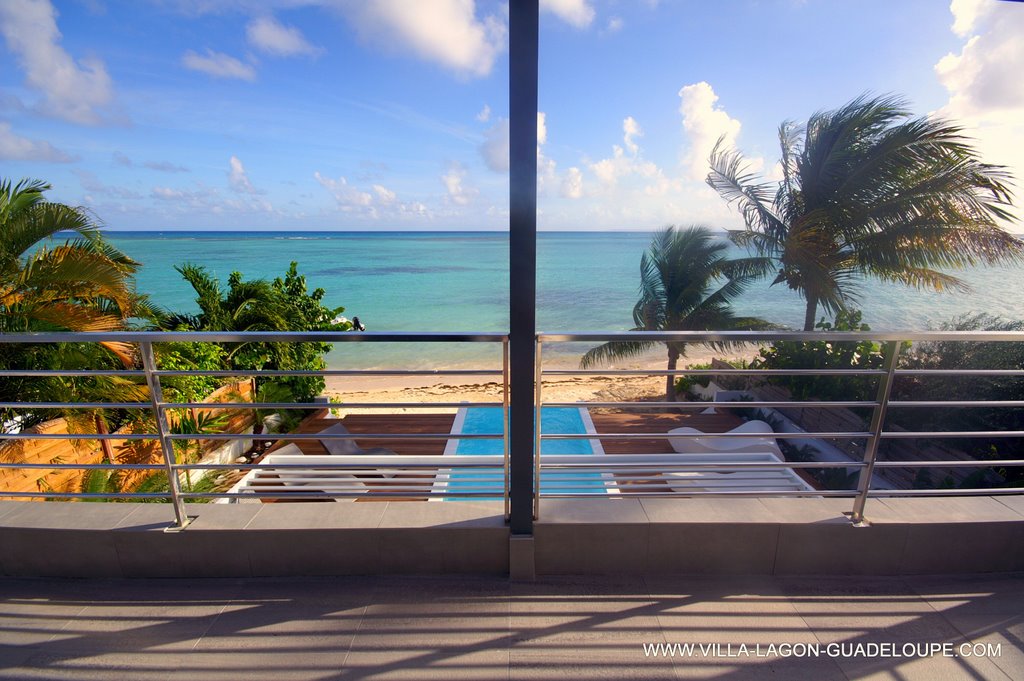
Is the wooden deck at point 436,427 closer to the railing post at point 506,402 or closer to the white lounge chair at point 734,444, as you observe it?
the white lounge chair at point 734,444

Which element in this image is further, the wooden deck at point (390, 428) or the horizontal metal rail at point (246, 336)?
the wooden deck at point (390, 428)

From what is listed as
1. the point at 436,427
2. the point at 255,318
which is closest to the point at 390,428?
the point at 436,427

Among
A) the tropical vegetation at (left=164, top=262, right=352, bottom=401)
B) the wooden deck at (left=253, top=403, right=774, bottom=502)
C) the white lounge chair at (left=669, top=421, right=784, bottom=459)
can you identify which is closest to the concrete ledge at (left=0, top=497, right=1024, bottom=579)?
the white lounge chair at (left=669, top=421, right=784, bottom=459)

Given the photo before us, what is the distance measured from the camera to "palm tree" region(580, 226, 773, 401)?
1061 centimetres

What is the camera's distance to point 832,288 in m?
9.07

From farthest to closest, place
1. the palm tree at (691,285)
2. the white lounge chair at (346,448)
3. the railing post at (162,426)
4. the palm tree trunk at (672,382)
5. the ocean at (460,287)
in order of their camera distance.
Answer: the ocean at (460,287) < the palm tree trunk at (672,382) < the palm tree at (691,285) < the white lounge chair at (346,448) < the railing post at (162,426)

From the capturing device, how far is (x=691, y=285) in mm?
10703

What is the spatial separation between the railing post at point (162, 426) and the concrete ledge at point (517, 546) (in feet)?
0.24

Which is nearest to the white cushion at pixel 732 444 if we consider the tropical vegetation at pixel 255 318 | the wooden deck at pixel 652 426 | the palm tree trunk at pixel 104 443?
the wooden deck at pixel 652 426

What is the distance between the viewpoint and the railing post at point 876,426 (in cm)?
187

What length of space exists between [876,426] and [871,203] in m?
8.71

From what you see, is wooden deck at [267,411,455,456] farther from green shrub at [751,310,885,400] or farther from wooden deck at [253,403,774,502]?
green shrub at [751,310,885,400]

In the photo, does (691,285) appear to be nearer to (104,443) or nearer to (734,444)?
(734,444)

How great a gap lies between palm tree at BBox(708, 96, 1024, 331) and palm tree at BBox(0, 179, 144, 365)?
10149 millimetres
